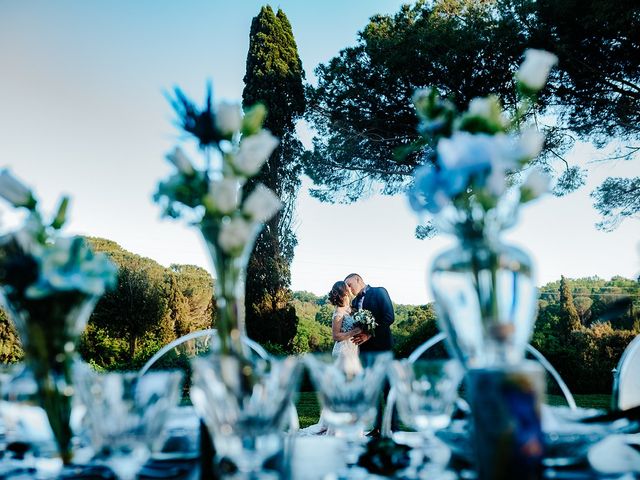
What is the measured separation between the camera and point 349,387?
0.80m

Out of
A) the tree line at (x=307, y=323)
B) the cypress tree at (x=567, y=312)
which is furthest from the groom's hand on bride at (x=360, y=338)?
the cypress tree at (x=567, y=312)

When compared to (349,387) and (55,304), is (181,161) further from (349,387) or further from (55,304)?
(349,387)

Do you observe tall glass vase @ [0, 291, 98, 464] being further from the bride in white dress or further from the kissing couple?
the bride in white dress

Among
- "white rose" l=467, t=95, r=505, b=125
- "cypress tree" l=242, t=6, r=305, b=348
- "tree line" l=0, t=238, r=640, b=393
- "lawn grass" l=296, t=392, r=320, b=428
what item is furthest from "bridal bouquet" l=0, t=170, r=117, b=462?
"cypress tree" l=242, t=6, r=305, b=348

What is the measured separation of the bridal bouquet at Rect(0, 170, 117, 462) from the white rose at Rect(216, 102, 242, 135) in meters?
0.26

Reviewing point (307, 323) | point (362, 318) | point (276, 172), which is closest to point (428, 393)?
point (362, 318)

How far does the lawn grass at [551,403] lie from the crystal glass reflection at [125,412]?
5.42 metres

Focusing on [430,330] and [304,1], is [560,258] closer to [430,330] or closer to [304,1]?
[430,330]

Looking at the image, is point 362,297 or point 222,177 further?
point 362,297

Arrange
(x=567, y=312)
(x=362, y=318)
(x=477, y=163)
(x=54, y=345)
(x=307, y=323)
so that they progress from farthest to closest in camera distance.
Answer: (x=307, y=323), (x=567, y=312), (x=362, y=318), (x=54, y=345), (x=477, y=163)

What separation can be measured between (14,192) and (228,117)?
0.41 meters

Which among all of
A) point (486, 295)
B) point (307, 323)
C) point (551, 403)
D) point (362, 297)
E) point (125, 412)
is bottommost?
point (551, 403)

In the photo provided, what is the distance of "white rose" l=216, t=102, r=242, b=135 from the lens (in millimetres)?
725

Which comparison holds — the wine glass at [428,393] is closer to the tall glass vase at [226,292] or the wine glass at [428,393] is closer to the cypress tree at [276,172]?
the tall glass vase at [226,292]
